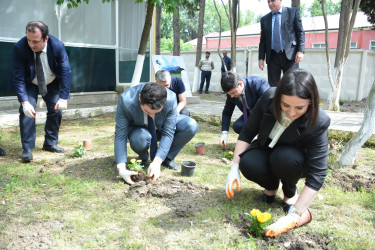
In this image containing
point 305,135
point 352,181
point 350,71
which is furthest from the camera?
point 350,71

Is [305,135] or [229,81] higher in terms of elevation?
[229,81]

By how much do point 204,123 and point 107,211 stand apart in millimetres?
3977

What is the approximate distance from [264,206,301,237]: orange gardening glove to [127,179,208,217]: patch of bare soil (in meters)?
0.66

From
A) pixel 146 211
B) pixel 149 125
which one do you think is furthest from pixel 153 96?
pixel 146 211

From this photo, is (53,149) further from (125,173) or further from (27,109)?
(125,173)

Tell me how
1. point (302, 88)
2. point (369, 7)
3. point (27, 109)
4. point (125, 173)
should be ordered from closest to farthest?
1. point (302, 88)
2. point (125, 173)
3. point (27, 109)
4. point (369, 7)

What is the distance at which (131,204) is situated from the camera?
2674 millimetres

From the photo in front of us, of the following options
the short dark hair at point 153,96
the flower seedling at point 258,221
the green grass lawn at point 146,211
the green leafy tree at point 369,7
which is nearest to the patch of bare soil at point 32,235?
the green grass lawn at point 146,211

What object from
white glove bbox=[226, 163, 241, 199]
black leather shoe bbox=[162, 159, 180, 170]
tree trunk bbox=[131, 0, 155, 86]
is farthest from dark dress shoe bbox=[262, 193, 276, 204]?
tree trunk bbox=[131, 0, 155, 86]

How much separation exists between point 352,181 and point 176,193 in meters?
1.77

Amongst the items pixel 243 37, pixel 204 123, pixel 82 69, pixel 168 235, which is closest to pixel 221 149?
pixel 204 123

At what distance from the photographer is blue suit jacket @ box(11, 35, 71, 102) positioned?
365 centimetres

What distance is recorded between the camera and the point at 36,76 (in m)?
3.78

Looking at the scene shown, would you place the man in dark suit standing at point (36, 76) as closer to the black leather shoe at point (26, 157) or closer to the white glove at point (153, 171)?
the black leather shoe at point (26, 157)
